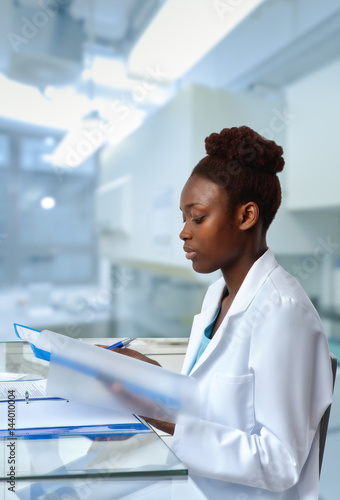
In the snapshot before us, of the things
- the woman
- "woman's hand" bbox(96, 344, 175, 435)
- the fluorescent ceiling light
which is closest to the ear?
the woman

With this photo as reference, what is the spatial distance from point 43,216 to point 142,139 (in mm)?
1611

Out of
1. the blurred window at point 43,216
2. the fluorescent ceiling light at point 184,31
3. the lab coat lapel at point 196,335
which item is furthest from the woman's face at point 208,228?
the blurred window at point 43,216

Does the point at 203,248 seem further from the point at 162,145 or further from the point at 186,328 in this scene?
the point at 186,328

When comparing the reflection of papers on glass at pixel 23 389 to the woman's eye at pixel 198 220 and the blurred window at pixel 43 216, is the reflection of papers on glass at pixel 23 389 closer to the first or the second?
the woman's eye at pixel 198 220

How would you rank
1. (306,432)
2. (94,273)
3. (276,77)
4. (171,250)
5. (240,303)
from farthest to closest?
(94,273) < (276,77) < (171,250) < (240,303) < (306,432)

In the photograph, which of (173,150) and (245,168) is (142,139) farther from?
(245,168)

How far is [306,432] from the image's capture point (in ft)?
2.07

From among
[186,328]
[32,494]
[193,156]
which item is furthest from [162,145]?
[32,494]

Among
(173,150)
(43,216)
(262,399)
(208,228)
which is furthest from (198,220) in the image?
(43,216)

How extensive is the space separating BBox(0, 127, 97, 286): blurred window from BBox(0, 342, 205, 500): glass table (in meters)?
3.09

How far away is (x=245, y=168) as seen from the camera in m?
0.75

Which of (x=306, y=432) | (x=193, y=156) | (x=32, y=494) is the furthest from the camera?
(x=193, y=156)

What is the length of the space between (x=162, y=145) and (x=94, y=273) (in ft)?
4.91

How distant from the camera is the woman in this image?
0.61 metres
